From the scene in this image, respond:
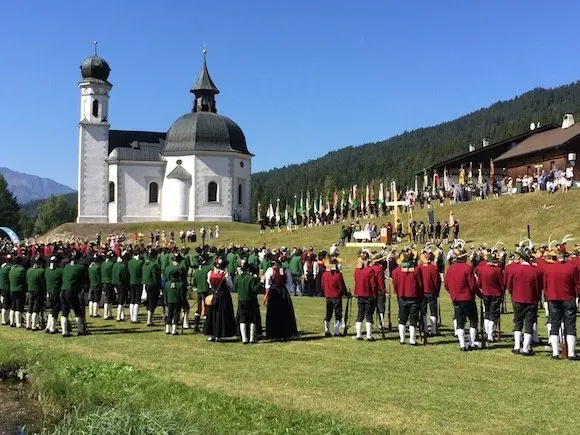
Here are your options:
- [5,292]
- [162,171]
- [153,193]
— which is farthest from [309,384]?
[162,171]

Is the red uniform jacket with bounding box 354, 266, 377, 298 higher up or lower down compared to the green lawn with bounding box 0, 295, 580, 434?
higher up

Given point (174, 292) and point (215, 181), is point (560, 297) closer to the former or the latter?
point (174, 292)

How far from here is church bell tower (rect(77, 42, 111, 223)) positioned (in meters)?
76.9

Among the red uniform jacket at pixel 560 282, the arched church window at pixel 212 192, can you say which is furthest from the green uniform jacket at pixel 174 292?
the arched church window at pixel 212 192

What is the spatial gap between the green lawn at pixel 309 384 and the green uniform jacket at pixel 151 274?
290cm

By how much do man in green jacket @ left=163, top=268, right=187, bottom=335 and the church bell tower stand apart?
204ft

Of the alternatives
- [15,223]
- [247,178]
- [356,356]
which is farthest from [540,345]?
[15,223]

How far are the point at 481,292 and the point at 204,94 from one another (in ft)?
239

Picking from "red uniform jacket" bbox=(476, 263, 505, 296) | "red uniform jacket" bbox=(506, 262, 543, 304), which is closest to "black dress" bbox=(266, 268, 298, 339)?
"red uniform jacket" bbox=(476, 263, 505, 296)

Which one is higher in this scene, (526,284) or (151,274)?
(151,274)

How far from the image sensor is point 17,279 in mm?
18672

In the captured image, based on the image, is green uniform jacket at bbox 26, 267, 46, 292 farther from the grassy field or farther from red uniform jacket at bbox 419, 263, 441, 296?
red uniform jacket at bbox 419, 263, 441, 296

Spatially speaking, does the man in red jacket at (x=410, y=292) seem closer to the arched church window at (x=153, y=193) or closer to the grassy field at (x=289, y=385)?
the grassy field at (x=289, y=385)

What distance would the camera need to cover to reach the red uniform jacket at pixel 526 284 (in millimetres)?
14047
